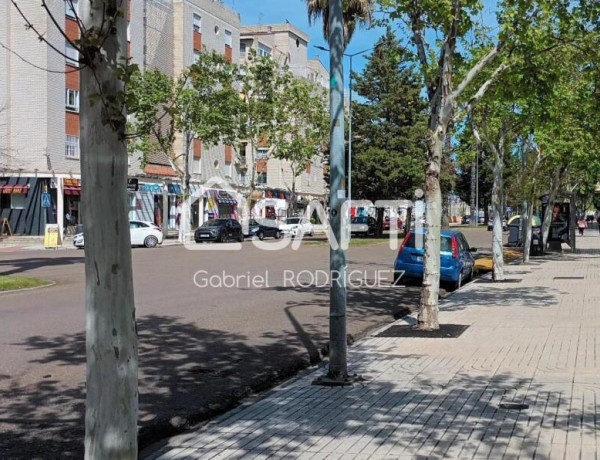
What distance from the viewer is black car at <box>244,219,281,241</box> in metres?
48.3

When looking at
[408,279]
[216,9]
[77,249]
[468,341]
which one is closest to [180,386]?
[468,341]

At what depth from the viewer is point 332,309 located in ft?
25.6

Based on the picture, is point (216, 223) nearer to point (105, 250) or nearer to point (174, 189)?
point (174, 189)

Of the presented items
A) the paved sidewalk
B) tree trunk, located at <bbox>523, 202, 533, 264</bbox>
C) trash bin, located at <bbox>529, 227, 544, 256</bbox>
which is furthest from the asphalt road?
trash bin, located at <bbox>529, 227, 544, 256</bbox>

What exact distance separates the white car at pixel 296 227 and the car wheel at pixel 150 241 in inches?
668

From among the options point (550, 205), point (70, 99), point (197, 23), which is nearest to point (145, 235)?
point (70, 99)

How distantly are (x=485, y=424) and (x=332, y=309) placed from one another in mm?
2460

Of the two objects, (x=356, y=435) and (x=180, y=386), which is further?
(x=180, y=386)

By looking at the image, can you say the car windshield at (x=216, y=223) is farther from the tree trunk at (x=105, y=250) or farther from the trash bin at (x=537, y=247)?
the tree trunk at (x=105, y=250)

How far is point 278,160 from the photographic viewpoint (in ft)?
230

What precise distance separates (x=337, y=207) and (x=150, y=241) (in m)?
30.0

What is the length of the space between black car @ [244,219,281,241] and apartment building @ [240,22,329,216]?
1450cm

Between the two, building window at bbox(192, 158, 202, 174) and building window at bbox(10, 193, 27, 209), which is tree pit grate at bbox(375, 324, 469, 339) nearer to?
building window at bbox(10, 193, 27, 209)

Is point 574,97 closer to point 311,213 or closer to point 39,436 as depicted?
point 39,436
